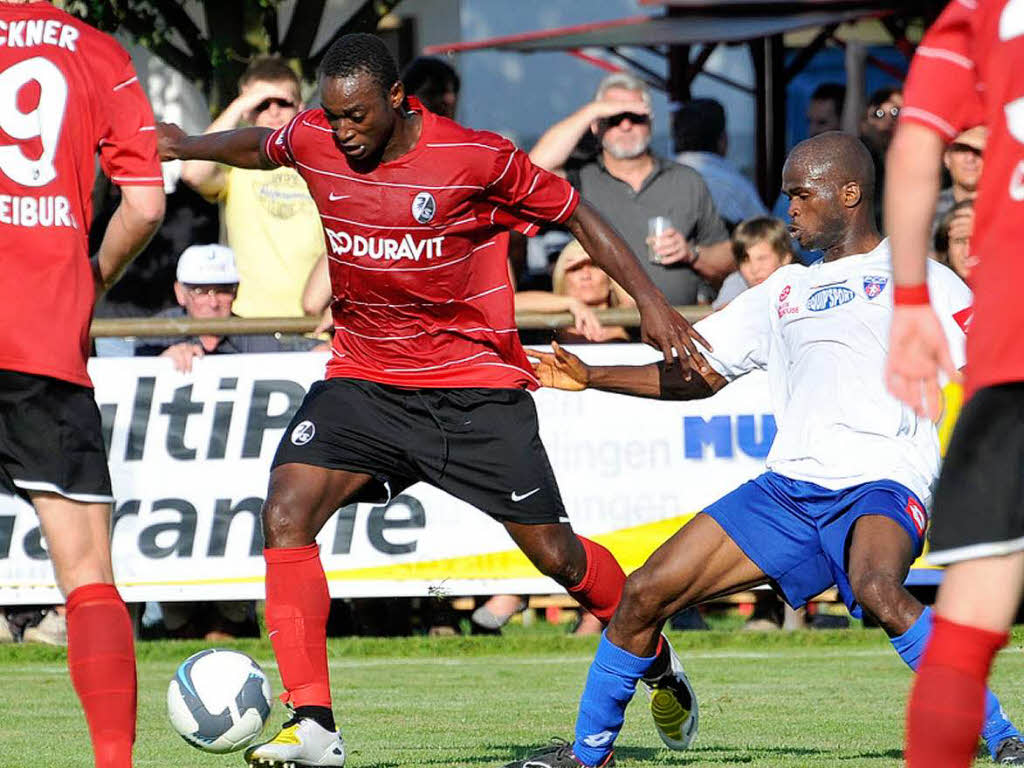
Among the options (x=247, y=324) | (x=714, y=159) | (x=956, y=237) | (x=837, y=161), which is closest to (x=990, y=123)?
(x=837, y=161)

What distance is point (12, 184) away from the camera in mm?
5285

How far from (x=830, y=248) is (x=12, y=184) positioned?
2944mm

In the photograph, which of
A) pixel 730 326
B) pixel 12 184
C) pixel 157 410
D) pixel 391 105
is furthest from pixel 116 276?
pixel 157 410

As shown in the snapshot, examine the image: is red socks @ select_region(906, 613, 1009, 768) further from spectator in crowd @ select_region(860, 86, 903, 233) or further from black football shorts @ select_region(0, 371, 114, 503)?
spectator in crowd @ select_region(860, 86, 903, 233)

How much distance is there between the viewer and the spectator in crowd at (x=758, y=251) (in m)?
10.9

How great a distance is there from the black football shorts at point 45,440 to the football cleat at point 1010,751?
3135 mm

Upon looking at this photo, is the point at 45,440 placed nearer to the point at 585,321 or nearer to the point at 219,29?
the point at 585,321

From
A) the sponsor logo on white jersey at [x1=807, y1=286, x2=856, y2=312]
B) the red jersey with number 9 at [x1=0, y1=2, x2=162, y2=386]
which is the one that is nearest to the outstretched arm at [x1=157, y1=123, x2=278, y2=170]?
the red jersey with number 9 at [x1=0, y1=2, x2=162, y2=386]

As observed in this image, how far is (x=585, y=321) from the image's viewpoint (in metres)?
9.69

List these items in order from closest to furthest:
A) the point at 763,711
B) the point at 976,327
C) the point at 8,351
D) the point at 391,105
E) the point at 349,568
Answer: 1. the point at 976,327
2. the point at 8,351
3. the point at 391,105
4. the point at 763,711
5. the point at 349,568

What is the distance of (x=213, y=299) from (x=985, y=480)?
7.63 meters

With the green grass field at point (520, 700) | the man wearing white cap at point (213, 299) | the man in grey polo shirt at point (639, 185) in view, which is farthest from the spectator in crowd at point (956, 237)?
the man wearing white cap at point (213, 299)

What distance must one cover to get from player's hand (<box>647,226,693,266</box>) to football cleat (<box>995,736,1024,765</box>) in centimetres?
490

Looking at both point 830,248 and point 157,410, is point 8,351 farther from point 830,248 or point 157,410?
point 157,410
